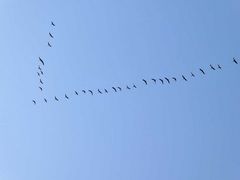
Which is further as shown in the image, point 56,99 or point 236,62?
point 56,99

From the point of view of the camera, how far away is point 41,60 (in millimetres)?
51281

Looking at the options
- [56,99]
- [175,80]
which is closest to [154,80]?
[175,80]

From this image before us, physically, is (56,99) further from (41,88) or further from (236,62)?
(236,62)

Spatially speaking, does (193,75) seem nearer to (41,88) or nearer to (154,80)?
(154,80)

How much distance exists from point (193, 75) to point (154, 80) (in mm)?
4023

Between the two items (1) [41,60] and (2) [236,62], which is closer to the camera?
(2) [236,62]

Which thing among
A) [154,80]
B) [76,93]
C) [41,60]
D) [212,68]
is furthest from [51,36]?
[212,68]

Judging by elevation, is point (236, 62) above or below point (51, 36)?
below

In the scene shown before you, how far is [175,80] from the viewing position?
51.5m

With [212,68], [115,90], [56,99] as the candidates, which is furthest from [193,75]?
[56,99]

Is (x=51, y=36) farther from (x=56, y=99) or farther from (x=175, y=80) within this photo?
(x=175, y=80)

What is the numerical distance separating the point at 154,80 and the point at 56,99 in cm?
910

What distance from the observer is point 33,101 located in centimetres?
5275

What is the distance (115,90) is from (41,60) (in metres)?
7.40
